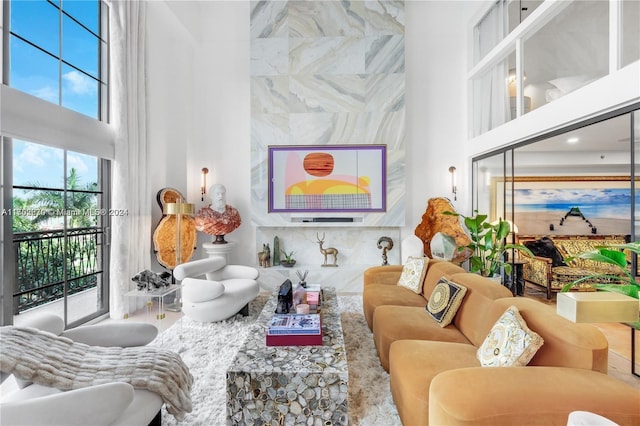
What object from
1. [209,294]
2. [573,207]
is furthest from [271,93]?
[573,207]

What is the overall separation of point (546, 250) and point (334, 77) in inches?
142

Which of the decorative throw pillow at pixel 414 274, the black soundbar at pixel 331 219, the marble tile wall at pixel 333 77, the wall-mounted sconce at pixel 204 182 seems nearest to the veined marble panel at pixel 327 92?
the marble tile wall at pixel 333 77

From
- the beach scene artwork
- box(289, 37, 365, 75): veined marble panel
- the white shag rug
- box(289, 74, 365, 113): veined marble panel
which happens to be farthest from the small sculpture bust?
the beach scene artwork

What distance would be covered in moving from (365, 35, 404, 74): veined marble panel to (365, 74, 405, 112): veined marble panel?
10 cm

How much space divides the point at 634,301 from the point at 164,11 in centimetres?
576

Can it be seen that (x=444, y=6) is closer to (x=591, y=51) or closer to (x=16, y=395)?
(x=591, y=51)

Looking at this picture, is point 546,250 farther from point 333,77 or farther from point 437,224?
point 333,77

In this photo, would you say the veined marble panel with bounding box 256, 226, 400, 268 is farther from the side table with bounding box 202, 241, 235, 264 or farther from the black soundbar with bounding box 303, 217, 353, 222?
the side table with bounding box 202, 241, 235, 264

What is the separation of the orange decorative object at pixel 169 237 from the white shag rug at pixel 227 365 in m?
1.07

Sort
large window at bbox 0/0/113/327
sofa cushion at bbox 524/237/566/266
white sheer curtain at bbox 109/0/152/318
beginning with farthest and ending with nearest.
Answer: white sheer curtain at bbox 109/0/152/318 → sofa cushion at bbox 524/237/566/266 → large window at bbox 0/0/113/327

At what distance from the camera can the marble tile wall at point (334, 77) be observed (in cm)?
471

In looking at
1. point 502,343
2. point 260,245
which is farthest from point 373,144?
point 502,343

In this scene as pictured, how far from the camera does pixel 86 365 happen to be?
1.50m

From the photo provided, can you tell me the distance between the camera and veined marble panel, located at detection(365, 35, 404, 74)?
4.70 metres
